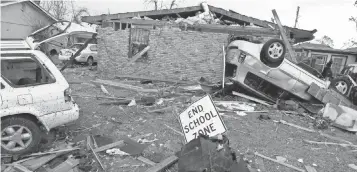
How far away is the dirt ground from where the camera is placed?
4.52 metres

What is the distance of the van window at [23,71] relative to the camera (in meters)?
4.05

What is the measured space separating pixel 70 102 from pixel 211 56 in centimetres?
820

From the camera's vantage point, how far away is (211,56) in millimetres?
11781

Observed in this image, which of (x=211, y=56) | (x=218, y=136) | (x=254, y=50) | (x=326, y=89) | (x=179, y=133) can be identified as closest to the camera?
(x=218, y=136)

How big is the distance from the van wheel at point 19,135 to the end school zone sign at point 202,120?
2.43 m

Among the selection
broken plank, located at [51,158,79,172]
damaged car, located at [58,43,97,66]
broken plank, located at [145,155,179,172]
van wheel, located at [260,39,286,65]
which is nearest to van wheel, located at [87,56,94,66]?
damaged car, located at [58,43,97,66]

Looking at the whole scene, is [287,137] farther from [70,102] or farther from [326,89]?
[70,102]

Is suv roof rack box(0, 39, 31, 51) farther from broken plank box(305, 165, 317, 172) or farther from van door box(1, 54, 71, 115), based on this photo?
broken plank box(305, 165, 317, 172)

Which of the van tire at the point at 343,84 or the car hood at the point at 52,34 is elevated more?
the car hood at the point at 52,34

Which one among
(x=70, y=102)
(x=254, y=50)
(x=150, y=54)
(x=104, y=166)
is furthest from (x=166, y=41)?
(x=104, y=166)

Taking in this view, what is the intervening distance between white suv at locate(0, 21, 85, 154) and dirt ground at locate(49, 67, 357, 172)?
82 cm

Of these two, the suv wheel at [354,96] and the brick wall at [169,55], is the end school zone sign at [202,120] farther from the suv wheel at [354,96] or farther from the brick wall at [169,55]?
the brick wall at [169,55]

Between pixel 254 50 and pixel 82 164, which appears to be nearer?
pixel 82 164

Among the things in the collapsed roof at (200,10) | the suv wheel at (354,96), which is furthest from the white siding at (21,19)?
the suv wheel at (354,96)
